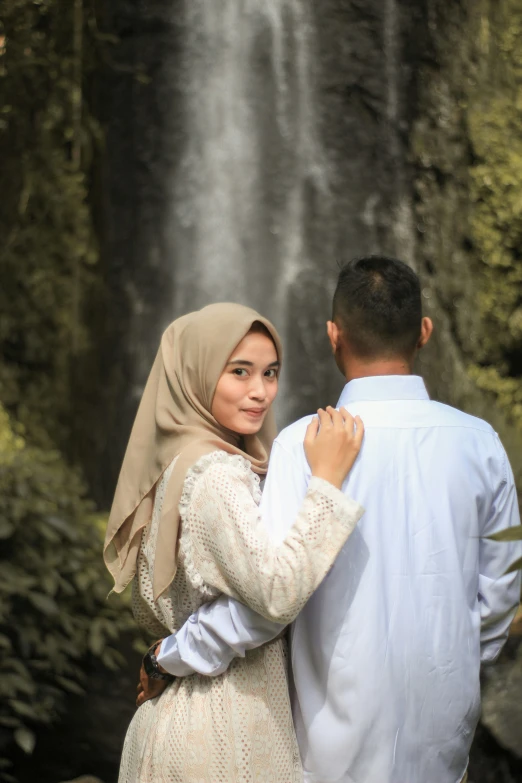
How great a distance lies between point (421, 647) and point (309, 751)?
335 millimetres

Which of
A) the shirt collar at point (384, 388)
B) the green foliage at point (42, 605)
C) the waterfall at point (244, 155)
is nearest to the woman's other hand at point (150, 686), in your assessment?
the shirt collar at point (384, 388)

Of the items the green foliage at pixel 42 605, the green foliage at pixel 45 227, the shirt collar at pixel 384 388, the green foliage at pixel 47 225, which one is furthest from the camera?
the green foliage at pixel 47 225

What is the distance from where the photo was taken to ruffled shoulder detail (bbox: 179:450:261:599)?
236 centimetres

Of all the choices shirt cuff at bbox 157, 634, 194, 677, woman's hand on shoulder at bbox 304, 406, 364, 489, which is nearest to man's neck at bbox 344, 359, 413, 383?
woman's hand on shoulder at bbox 304, 406, 364, 489

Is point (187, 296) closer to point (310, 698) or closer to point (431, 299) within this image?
point (431, 299)

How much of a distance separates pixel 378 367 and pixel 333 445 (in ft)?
0.77

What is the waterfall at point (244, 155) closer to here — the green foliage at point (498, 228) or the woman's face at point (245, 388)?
the green foliage at point (498, 228)

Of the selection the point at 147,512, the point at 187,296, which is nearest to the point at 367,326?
the point at 147,512

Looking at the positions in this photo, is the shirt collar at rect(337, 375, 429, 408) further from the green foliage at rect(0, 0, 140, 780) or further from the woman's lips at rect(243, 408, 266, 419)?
the green foliage at rect(0, 0, 140, 780)

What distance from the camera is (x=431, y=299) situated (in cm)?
779

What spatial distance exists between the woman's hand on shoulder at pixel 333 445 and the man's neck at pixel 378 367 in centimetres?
13

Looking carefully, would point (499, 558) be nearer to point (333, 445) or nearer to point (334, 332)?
point (333, 445)

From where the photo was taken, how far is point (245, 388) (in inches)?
99.4

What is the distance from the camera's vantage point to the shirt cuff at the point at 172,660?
7.72 ft
